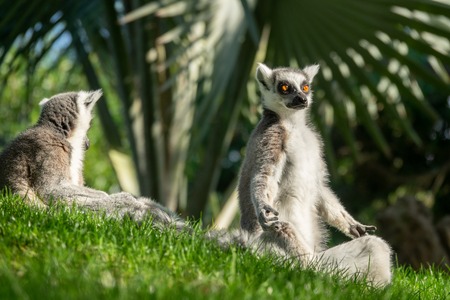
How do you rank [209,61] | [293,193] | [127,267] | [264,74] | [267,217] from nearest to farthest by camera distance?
[127,267], [267,217], [293,193], [264,74], [209,61]

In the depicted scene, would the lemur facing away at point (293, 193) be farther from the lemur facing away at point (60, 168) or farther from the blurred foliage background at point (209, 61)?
the blurred foliage background at point (209, 61)

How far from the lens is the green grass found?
128 inches

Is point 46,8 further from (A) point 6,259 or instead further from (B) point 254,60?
(A) point 6,259

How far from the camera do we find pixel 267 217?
4445 millimetres

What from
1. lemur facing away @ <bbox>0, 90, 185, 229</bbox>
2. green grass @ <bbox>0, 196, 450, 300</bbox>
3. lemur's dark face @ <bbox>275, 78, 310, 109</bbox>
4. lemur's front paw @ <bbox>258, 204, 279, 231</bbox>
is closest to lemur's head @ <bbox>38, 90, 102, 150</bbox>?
lemur facing away @ <bbox>0, 90, 185, 229</bbox>

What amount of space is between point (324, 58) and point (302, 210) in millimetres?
3172

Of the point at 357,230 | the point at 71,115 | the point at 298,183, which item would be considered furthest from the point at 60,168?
the point at 357,230

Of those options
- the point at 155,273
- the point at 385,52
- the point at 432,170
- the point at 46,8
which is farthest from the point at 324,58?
the point at 432,170

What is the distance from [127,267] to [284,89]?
1.79 m

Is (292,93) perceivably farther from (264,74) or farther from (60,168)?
(60,168)

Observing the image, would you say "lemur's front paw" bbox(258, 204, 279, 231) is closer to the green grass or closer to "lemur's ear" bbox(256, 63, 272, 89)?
the green grass

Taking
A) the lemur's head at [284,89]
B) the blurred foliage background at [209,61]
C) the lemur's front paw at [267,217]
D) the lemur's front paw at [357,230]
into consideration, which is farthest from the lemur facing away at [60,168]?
the blurred foliage background at [209,61]

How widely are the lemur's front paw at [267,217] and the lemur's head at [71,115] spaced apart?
1433 mm

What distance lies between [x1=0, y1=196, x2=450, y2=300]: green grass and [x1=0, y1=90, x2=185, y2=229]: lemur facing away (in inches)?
9.6
